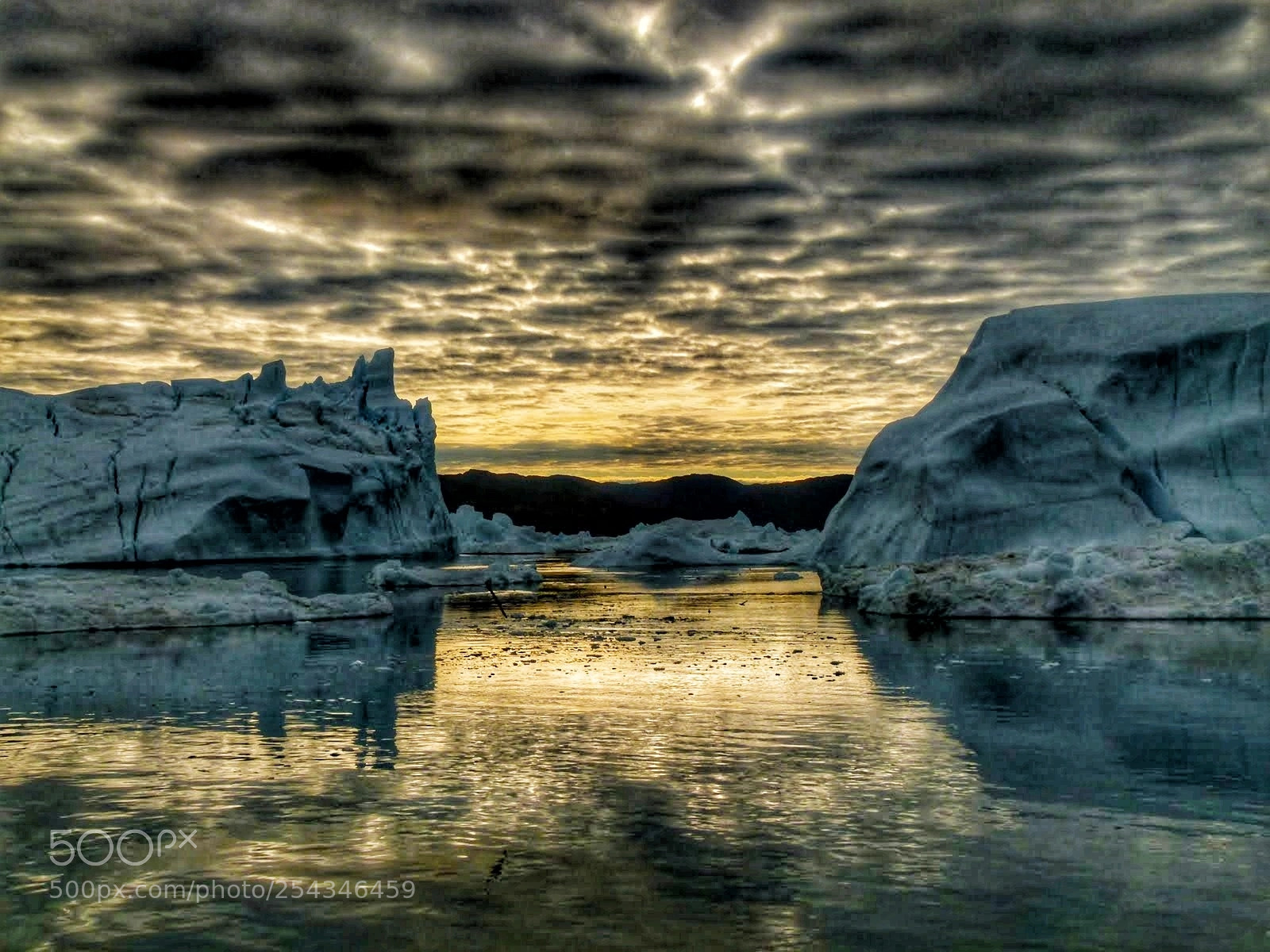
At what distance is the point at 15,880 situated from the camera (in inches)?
166

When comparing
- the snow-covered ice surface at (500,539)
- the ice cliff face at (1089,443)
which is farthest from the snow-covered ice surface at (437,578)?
the snow-covered ice surface at (500,539)

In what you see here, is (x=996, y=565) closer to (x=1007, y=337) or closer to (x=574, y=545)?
(x=1007, y=337)

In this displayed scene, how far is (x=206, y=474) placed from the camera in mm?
42969

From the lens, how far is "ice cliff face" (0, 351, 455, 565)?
1617 inches

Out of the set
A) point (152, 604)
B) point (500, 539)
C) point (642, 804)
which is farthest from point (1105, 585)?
point (500, 539)

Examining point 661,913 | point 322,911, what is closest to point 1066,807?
point 661,913

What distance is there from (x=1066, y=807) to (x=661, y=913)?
241 centimetres

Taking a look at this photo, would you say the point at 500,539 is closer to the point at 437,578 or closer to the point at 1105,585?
the point at 437,578

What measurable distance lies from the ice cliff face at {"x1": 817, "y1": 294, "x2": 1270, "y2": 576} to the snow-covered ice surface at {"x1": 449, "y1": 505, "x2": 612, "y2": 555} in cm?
4625
